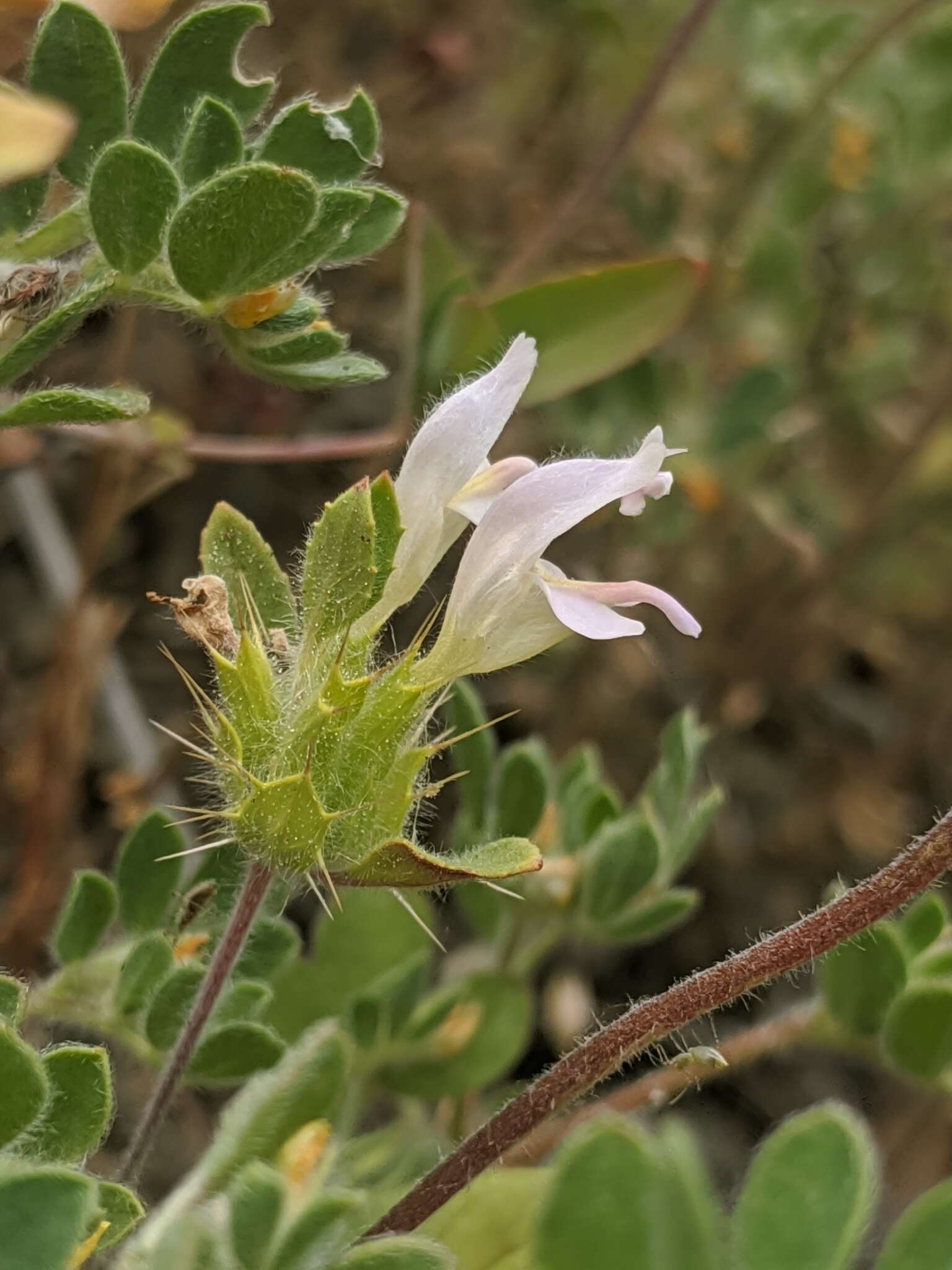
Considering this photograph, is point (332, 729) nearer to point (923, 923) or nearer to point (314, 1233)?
point (314, 1233)

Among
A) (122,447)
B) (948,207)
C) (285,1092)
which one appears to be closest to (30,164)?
(285,1092)

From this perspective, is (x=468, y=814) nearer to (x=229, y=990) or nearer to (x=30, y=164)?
(x=229, y=990)

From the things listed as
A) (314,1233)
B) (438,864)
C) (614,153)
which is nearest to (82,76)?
(438,864)

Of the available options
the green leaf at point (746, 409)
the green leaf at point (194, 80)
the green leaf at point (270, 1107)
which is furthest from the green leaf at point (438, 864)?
the green leaf at point (746, 409)

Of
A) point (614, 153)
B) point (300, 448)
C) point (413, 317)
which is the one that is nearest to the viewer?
point (413, 317)

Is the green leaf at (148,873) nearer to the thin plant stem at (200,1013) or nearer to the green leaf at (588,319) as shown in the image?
the thin plant stem at (200,1013)

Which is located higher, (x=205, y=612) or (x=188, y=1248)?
(x=205, y=612)
